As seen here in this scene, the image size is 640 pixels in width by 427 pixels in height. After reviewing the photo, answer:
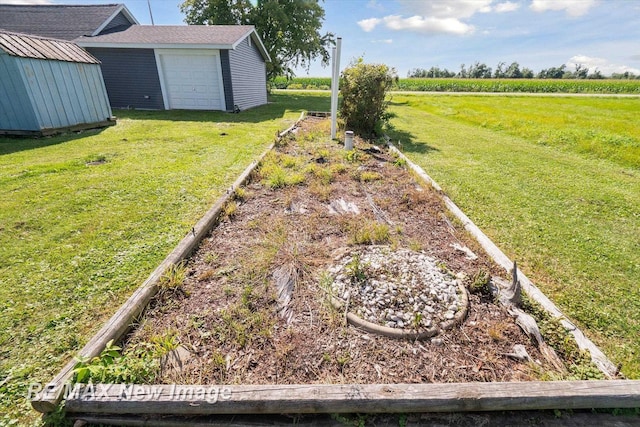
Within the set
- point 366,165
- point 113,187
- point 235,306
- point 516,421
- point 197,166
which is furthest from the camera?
point 366,165

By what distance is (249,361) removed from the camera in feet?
6.08

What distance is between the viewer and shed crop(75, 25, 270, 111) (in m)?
11.8

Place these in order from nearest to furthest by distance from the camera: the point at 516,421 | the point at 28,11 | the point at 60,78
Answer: the point at 516,421, the point at 60,78, the point at 28,11

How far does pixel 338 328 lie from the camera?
2.08m

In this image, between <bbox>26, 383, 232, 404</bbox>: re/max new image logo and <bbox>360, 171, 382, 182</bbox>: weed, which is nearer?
<bbox>26, 383, 232, 404</bbox>: re/max new image logo

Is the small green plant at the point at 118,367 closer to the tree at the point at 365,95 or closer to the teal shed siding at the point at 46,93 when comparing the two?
the tree at the point at 365,95

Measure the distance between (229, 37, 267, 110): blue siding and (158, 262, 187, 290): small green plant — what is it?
38.3ft

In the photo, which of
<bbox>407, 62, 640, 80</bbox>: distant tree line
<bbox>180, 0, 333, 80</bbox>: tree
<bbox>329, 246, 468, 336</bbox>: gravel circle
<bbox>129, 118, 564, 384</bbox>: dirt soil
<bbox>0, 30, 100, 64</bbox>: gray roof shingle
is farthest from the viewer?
<bbox>407, 62, 640, 80</bbox>: distant tree line

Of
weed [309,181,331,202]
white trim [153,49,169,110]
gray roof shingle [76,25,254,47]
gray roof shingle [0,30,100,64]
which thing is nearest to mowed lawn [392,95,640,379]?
weed [309,181,331,202]

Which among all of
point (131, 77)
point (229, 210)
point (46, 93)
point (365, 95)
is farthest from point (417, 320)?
point (131, 77)

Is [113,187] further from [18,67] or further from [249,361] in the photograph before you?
[18,67]

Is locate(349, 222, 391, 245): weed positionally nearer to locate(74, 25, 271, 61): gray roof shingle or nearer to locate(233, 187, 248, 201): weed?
locate(233, 187, 248, 201): weed

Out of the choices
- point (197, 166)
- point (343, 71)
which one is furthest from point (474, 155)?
point (197, 166)

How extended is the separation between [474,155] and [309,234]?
548 cm
